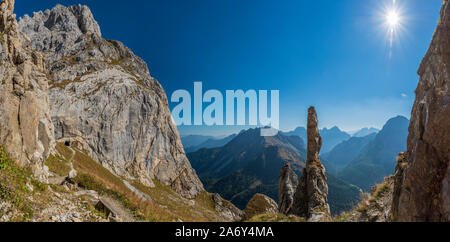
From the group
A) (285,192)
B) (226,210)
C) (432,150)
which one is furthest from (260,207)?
(432,150)

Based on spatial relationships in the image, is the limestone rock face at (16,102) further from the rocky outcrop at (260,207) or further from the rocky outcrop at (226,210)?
the rocky outcrop at (226,210)

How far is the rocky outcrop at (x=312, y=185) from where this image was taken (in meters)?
23.5

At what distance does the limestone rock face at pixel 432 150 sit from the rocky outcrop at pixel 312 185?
1551 cm

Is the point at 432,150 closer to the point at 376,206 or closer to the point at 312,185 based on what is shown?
the point at 376,206

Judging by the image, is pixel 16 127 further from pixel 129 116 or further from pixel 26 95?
pixel 129 116

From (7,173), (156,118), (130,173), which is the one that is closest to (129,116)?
(156,118)

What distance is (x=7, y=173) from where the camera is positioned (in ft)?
28.4

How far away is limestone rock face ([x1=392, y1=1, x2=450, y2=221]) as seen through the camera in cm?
769

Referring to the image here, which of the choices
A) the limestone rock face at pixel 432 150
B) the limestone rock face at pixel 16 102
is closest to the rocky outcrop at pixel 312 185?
the limestone rock face at pixel 432 150

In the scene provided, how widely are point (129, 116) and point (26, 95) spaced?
61.4 m

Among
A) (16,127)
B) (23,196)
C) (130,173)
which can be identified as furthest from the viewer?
(130,173)

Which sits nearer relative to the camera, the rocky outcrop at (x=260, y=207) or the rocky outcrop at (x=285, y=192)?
the rocky outcrop at (x=285, y=192)

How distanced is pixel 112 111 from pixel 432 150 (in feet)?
252

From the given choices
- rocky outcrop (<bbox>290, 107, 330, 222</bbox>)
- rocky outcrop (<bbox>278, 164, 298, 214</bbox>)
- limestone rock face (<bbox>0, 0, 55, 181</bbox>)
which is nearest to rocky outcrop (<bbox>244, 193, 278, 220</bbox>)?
rocky outcrop (<bbox>278, 164, 298, 214</bbox>)
